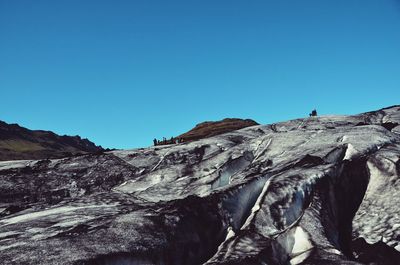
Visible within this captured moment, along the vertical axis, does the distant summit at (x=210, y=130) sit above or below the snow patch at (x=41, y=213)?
above

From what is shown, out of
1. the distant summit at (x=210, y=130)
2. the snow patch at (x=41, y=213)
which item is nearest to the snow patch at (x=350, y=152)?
the snow patch at (x=41, y=213)

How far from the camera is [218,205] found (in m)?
16.3

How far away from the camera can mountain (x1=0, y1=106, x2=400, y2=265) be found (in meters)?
13.3

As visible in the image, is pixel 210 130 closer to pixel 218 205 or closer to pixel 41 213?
pixel 41 213

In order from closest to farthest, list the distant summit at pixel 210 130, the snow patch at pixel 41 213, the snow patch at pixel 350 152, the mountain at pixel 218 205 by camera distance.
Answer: the mountain at pixel 218 205 → the snow patch at pixel 41 213 → the snow patch at pixel 350 152 → the distant summit at pixel 210 130

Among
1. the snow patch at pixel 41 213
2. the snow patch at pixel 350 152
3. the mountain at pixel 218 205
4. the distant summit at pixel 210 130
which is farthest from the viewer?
the distant summit at pixel 210 130

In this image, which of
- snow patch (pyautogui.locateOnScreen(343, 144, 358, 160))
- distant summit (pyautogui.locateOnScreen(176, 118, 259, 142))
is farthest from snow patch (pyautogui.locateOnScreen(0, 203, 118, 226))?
distant summit (pyautogui.locateOnScreen(176, 118, 259, 142))

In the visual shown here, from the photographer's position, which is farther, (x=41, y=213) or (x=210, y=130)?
(x=210, y=130)

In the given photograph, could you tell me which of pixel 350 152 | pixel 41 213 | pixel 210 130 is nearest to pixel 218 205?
pixel 41 213

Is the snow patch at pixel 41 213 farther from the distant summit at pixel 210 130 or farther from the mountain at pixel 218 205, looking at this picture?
the distant summit at pixel 210 130

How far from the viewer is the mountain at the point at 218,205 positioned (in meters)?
13.3

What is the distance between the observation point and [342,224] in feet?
57.4

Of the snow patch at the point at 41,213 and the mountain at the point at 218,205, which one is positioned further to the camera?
the snow patch at the point at 41,213

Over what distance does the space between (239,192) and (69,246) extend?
7303 mm
